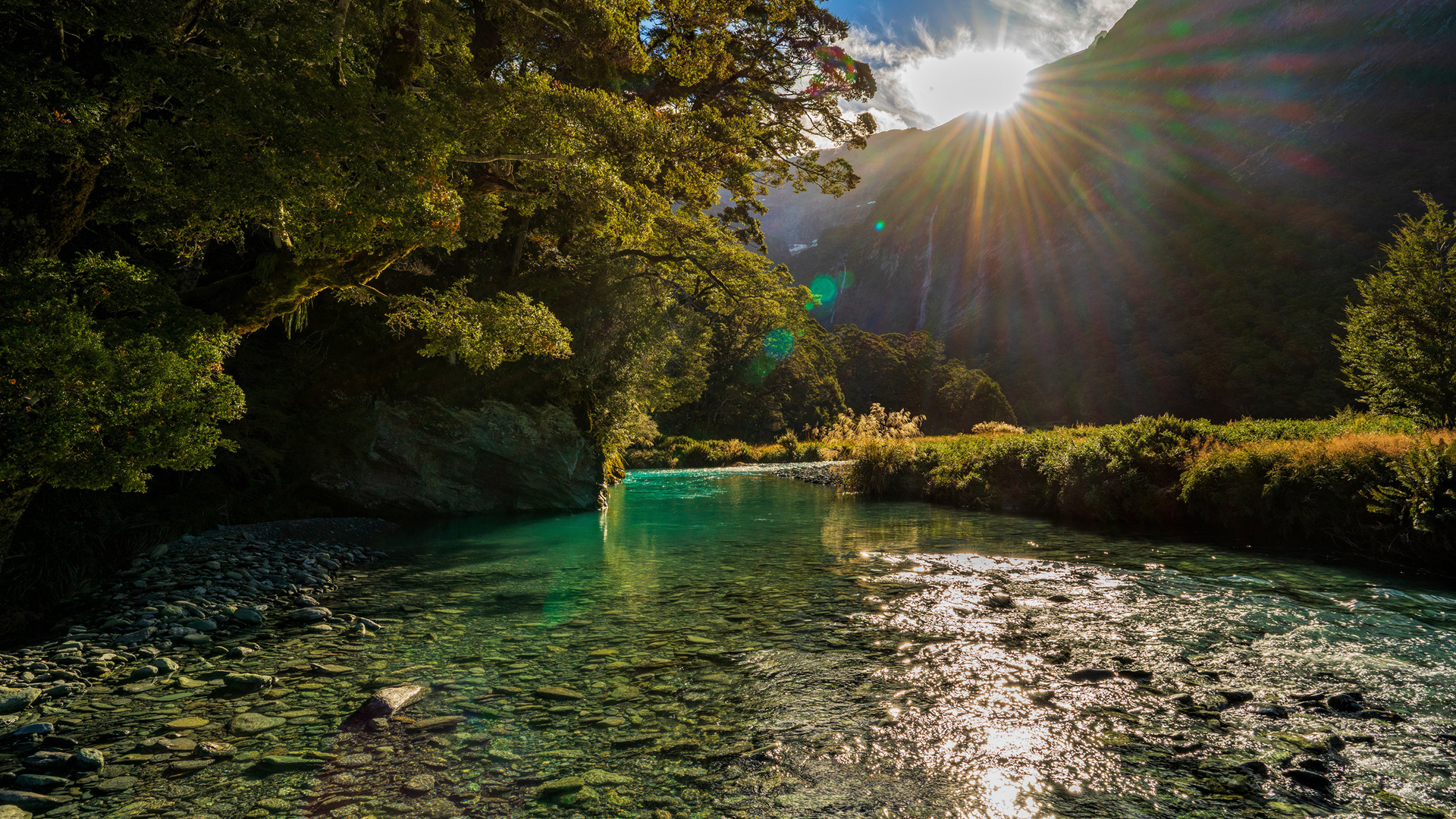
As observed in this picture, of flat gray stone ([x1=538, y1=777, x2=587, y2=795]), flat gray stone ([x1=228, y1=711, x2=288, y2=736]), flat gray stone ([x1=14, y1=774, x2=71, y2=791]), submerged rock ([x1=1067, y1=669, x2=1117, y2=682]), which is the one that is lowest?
flat gray stone ([x1=228, y1=711, x2=288, y2=736])

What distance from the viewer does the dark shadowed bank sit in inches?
312

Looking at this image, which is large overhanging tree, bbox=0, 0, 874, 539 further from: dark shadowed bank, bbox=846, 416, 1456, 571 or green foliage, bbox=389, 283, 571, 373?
dark shadowed bank, bbox=846, 416, 1456, 571

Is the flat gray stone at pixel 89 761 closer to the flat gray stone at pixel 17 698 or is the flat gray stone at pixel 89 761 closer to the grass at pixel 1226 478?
the flat gray stone at pixel 17 698

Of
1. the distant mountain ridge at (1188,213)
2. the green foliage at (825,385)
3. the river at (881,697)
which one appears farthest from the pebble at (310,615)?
the distant mountain ridge at (1188,213)

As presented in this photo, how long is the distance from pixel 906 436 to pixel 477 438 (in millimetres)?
16626

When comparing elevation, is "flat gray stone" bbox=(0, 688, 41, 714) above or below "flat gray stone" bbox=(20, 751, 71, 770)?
below

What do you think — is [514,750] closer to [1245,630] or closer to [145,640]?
[145,640]

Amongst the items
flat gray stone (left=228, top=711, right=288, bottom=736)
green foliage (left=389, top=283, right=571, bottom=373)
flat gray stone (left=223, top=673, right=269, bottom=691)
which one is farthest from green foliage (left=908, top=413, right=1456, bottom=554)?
flat gray stone (left=223, top=673, right=269, bottom=691)

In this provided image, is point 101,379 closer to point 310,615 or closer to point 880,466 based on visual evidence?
point 310,615

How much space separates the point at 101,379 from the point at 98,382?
29 mm

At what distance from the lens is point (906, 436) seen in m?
25.6

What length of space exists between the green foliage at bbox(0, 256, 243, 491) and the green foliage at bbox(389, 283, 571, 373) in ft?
15.7

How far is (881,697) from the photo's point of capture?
168 inches

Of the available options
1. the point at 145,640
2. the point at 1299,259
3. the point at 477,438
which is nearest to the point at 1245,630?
the point at 145,640
